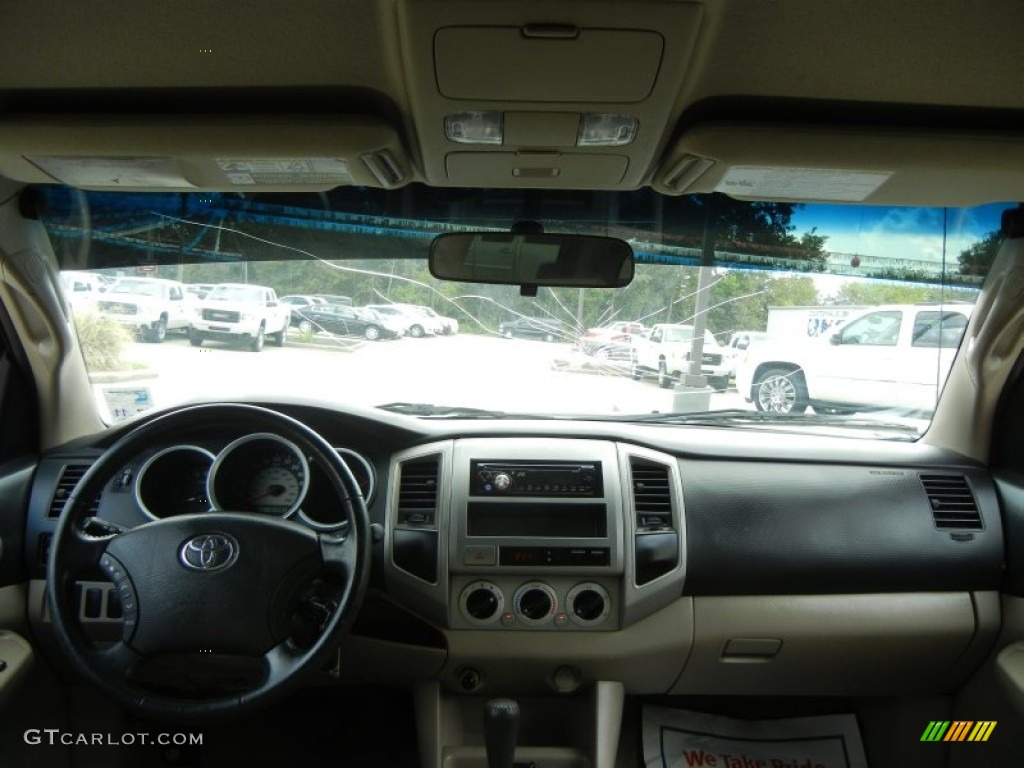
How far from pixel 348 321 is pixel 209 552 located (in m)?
1.36

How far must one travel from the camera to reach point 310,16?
1.60m

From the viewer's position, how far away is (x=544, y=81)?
1703mm

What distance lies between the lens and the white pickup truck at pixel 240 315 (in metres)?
3.25

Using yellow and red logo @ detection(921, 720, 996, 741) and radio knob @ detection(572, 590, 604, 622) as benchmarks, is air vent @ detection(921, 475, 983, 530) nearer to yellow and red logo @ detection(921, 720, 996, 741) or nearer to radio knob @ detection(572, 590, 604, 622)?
yellow and red logo @ detection(921, 720, 996, 741)

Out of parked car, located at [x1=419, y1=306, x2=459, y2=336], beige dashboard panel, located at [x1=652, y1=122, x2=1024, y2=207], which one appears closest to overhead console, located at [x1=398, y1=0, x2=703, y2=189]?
beige dashboard panel, located at [x1=652, y1=122, x2=1024, y2=207]

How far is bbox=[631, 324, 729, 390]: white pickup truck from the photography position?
3.23 meters

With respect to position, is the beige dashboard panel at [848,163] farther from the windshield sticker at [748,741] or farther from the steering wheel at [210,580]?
the windshield sticker at [748,741]

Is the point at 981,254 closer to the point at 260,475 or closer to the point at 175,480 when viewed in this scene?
the point at 260,475

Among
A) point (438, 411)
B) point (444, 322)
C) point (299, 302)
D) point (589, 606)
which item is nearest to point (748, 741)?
point (589, 606)

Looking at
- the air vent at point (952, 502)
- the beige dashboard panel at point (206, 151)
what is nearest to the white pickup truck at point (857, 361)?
the air vent at point (952, 502)

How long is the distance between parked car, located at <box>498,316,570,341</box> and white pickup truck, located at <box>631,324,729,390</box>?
0.34m

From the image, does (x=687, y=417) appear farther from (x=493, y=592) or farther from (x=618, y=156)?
(x=618, y=156)

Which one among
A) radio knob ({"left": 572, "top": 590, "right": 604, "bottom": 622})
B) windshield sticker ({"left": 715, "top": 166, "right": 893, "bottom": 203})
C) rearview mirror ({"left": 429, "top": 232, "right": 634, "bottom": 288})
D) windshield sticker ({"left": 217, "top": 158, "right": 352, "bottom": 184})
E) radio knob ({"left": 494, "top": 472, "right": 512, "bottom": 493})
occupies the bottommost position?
radio knob ({"left": 572, "top": 590, "right": 604, "bottom": 622})

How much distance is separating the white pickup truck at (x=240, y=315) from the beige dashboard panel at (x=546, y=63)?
5.82 ft
